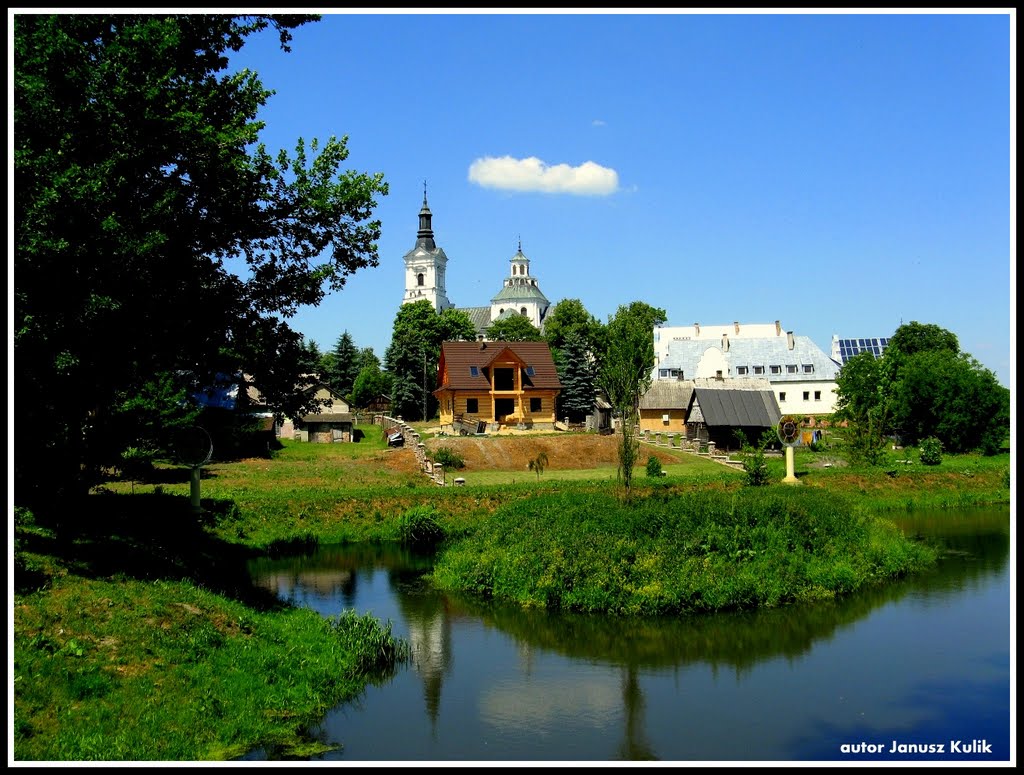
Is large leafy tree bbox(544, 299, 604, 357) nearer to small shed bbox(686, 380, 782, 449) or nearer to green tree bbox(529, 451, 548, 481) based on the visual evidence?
small shed bbox(686, 380, 782, 449)

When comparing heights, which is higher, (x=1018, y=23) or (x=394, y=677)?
(x=1018, y=23)

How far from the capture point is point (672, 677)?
16562mm

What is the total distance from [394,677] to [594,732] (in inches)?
179

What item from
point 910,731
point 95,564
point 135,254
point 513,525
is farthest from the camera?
point 513,525

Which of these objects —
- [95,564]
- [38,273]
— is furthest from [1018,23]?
[95,564]

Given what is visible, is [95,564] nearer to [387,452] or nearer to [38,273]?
[38,273]

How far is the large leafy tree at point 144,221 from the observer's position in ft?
50.1

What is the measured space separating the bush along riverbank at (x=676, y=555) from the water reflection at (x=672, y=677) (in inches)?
26.3

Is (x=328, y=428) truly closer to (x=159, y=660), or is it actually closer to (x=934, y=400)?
(x=934, y=400)

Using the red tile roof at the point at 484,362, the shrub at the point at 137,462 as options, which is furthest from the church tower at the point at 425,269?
the shrub at the point at 137,462

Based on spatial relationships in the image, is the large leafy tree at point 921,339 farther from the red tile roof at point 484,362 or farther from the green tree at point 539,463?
the green tree at point 539,463

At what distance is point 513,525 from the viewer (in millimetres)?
25406

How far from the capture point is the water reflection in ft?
44.3

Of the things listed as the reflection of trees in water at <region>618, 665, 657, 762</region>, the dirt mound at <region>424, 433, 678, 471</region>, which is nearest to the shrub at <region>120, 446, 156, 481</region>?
the dirt mound at <region>424, 433, 678, 471</region>
